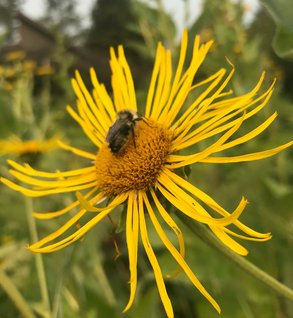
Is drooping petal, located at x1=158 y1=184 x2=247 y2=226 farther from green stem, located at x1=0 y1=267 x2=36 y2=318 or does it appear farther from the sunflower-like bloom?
green stem, located at x1=0 y1=267 x2=36 y2=318

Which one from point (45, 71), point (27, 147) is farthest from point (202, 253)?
point (45, 71)

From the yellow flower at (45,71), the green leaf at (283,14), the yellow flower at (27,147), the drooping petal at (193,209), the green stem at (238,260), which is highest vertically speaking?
the yellow flower at (45,71)

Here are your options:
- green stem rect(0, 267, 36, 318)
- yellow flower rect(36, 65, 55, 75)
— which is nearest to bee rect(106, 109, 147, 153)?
green stem rect(0, 267, 36, 318)

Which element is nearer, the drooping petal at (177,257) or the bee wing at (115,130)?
the drooping petal at (177,257)

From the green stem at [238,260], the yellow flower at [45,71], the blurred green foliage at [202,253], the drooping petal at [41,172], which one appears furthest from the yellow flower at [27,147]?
the yellow flower at [45,71]

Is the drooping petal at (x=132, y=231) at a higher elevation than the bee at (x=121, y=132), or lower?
lower

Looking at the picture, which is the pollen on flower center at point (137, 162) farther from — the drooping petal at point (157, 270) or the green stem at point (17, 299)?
the green stem at point (17, 299)

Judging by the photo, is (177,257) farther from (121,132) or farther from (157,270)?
(121,132)
